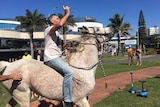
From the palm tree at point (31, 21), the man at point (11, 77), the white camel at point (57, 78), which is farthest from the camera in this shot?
the palm tree at point (31, 21)

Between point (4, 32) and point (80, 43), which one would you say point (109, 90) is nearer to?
point (80, 43)

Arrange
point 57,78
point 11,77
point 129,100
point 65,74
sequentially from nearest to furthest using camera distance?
1. point 11,77
2. point 65,74
3. point 57,78
4. point 129,100

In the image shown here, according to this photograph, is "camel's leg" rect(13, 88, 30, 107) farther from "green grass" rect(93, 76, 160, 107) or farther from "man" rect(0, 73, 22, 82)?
"green grass" rect(93, 76, 160, 107)

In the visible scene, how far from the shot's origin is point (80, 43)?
19.5 ft

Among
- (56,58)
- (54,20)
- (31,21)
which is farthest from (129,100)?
(31,21)

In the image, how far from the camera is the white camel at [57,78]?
5711 mm

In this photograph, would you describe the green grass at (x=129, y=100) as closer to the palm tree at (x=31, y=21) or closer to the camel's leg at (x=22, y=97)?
the camel's leg at (x=22, y=97)

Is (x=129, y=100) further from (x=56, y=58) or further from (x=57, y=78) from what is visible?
(x=56, y=58)

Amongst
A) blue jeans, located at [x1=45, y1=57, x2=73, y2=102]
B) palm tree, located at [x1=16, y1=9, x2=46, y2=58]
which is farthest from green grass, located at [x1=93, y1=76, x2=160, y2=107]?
palm tree, located at [x1=16, y1=9, x2=46, y2=58]

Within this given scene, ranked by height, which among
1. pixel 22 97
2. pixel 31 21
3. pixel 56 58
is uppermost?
pixel 31 21

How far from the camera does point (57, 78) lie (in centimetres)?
574

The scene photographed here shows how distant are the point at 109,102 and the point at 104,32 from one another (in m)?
4.33

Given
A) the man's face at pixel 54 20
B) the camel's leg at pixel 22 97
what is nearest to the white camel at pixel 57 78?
the camel's leg at pixel 22 97

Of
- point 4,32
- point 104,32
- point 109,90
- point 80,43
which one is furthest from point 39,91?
point 4,32
